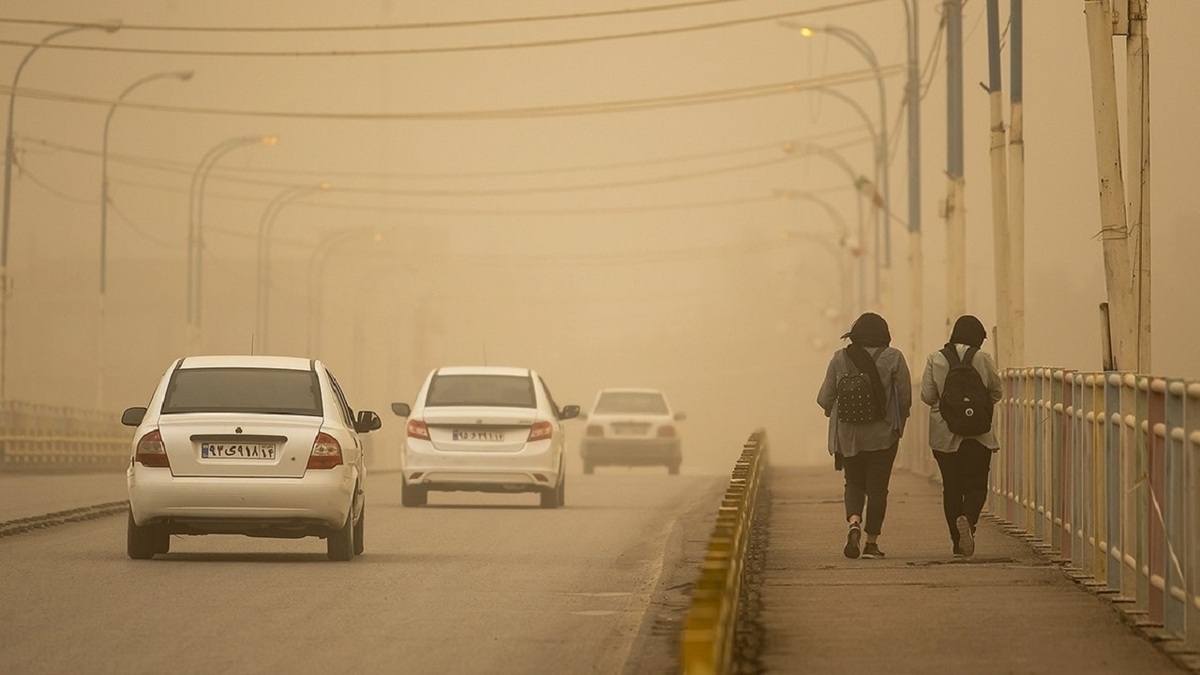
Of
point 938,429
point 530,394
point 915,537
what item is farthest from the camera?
point 530,394

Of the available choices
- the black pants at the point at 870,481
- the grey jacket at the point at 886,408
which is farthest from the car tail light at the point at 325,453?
the black pants at the point at 870,481

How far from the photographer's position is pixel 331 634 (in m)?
12.0

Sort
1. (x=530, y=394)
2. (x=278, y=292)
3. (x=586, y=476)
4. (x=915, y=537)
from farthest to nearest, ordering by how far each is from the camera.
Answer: (x=278, y=292)
(x=586, y=476)
(x=530, y=394)
(x=915, y=537)

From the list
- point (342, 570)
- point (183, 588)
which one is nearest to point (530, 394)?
point (342, 570)

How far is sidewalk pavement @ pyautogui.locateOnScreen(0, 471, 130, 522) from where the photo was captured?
2586cm

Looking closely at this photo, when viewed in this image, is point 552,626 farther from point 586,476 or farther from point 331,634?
point 586,476

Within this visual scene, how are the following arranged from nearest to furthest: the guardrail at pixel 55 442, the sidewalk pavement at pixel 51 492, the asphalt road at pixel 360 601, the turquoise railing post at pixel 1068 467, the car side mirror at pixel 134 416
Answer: the asphalt road at pixel 360 601 → the turquoise railing post at pixel 1068 467 → the car side mirror at pixel 134 416 → the sidewalk pavement at pixel 51 492 → the guardrail at pixel 55 442

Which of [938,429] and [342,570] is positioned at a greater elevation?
[938,429]

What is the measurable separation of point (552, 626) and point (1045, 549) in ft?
18.1

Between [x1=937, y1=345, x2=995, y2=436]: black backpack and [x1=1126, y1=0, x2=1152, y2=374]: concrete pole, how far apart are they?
252 cm

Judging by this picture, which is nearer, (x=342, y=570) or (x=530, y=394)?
(x=342, y=570)

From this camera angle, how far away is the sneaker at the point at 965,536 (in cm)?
1595

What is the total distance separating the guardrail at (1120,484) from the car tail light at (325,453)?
203 inches

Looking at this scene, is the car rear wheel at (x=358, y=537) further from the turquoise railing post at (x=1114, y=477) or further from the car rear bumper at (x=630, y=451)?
the car rear bumper at (x=630, y=451)
